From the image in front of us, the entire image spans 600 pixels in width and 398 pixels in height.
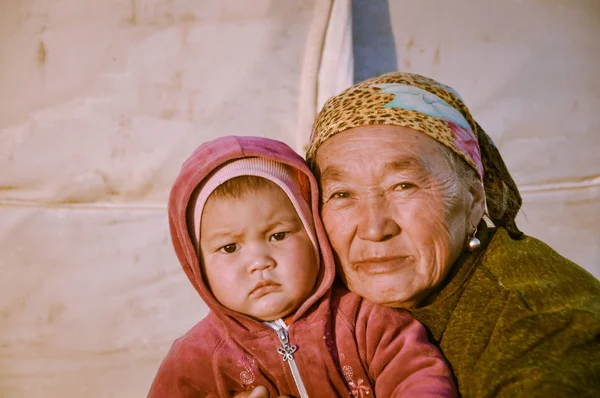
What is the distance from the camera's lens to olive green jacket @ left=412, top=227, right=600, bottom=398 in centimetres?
131

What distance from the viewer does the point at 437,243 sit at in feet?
5.37

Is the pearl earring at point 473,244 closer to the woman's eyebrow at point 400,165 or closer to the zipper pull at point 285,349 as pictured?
the woman's eyebrow at point 400,165

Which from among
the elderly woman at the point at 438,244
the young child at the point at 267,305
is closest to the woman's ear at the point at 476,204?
the elderly woman at the point at 438,244

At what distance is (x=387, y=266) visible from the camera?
5.32ft

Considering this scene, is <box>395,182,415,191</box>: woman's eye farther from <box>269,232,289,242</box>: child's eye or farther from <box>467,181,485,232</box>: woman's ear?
<box>269,232,289,242</box>: child's eye

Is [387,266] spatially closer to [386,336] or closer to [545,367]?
[386,336]

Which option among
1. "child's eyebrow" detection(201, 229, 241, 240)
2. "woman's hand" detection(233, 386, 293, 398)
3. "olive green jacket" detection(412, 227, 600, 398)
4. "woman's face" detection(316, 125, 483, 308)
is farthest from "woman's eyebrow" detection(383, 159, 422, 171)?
"woman's hand" detection(233, 386, 293, 398)

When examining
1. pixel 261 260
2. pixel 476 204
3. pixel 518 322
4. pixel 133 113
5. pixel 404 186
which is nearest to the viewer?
pixel 518 322

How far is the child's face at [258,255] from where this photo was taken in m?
1.58

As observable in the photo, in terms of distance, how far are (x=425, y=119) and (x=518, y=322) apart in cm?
66

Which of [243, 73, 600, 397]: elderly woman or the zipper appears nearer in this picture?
[243, 73, 600, 397]: elderly woman

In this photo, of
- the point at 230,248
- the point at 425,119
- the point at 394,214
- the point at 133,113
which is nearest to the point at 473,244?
the point at 394,214

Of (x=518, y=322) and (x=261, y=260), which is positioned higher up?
(x=261, y=260)

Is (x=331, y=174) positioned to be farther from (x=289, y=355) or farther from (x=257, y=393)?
(x=257, y=393)
